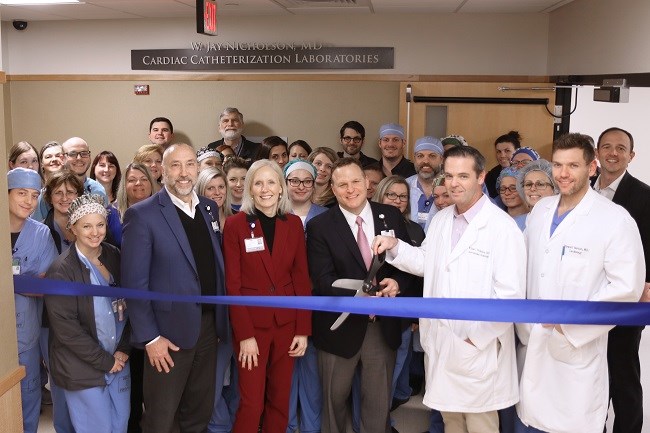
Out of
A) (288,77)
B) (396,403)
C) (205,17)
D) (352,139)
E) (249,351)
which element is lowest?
(396,403)

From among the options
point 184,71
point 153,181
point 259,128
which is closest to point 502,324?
point 153,181

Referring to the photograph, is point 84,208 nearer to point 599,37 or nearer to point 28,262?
point 28,262

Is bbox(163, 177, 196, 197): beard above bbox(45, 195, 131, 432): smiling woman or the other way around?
above

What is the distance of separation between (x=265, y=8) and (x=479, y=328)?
488 cm

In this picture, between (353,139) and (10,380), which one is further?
(353,139)

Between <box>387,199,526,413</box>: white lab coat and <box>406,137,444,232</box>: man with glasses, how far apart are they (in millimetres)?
1477

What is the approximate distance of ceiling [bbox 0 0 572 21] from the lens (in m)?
6.25

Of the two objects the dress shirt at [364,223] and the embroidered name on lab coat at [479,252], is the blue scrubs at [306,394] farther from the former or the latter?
the embroidered name on lab coat at [479,252]

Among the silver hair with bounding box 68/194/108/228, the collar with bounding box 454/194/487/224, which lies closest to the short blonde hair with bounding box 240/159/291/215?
the silver hair with bounding box 68/194/108/228

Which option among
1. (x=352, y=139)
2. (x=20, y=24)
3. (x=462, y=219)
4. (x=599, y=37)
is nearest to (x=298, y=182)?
(x=462, y=219)

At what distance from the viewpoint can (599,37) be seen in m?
5.48

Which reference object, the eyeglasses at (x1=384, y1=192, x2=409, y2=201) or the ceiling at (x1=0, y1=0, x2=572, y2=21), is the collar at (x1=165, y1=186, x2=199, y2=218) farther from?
the ceiling at (x1=0, y1=0, x2=572, y2=21)

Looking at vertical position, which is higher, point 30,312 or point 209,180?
point 209,180

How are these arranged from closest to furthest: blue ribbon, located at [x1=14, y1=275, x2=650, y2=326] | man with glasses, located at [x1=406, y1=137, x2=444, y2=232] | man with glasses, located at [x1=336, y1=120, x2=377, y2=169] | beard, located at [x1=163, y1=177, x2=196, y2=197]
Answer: blue ribbon, located at [x1=14, y1=275, x2=650, y2=326] < beard, located at [x1=163, y1=177, x2=196, y2=197] < man with glasses, located at [x1=406, y1=137, x2=444, y2=232] < man with glasses, located at [x1=336, y1=120, x2=377, y2=169]
